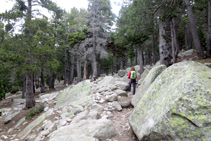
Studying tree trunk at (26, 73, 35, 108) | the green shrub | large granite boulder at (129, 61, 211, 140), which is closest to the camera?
large granite boulder at (129, 61, 211, 140)

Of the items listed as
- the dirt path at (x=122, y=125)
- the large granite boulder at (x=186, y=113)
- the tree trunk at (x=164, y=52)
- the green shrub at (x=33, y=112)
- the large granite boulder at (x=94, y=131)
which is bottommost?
the green shrub at (x=33, y=112)

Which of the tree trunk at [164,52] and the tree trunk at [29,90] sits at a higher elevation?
the tree trunk at [164,52]

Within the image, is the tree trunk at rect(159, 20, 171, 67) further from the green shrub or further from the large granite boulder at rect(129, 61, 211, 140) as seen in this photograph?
the green shrub

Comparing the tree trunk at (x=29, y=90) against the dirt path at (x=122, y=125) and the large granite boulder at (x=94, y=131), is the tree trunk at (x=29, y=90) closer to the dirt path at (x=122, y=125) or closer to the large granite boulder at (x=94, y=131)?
the dirt path at (x=122, y=125)

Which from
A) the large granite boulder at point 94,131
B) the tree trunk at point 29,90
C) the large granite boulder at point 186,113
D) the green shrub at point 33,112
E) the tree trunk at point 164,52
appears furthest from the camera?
the tree trunk at point 29,90

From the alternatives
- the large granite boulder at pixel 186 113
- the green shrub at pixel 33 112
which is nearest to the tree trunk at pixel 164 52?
the large granite boulder at pixel 186 113

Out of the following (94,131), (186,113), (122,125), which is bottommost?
(122,125)

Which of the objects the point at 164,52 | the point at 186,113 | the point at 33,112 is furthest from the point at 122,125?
the point at 164,52

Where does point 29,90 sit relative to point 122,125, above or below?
above

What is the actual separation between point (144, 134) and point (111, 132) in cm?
145

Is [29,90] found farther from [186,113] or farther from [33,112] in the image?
[186,113]

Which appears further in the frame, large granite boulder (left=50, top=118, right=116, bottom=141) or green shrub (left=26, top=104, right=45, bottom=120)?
green shrub (left=26, top=104, right=45, bottom=120)

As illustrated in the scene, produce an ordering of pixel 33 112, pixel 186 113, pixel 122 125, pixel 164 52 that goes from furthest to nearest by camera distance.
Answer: pixel 164 52 < pixel 33 112 < pixel 122 125 < pixel 186 113

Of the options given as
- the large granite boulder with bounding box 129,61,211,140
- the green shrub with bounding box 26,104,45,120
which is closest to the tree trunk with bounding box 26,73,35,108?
the green shrub with bounding box 26,104,45,120
